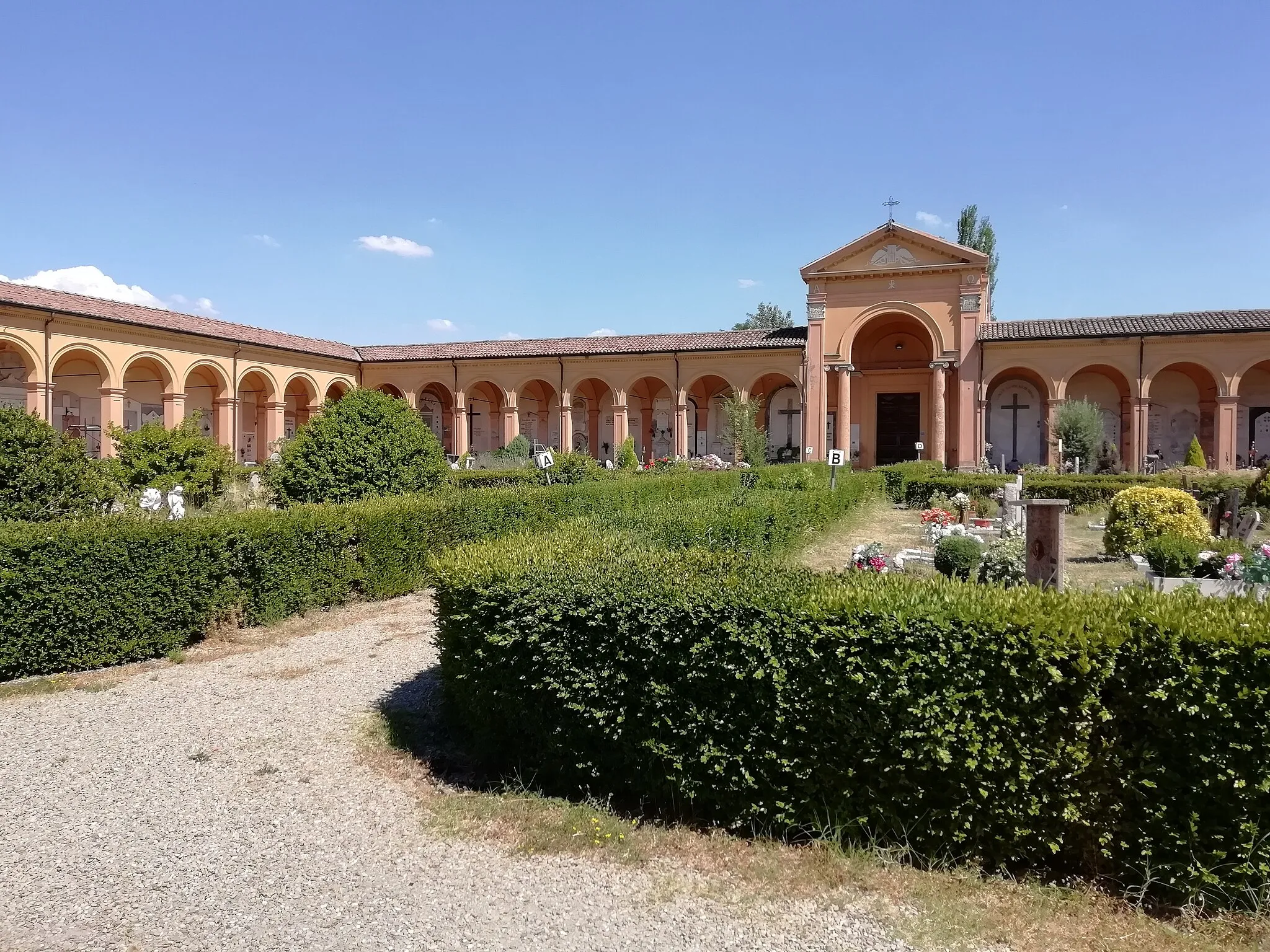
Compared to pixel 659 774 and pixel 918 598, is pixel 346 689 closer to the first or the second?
pixel 659 774

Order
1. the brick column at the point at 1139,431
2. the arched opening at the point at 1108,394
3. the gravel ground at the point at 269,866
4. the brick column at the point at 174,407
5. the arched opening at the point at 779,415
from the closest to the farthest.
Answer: the gravel ground at the point at 269,866 < the brick column at the point at 174,407 < the brick column at the point at 1139,431 < the arched opening at the point at 1108,394 < the arched opening at the point at 779,415

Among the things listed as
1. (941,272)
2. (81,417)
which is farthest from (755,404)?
(81,417)

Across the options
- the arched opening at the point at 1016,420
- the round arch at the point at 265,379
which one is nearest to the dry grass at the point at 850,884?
the round arch at the point at 265,379

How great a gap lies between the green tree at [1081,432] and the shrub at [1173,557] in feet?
57.0

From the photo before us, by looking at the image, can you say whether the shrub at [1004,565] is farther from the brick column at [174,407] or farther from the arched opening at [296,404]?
the arched opening at [296,404]

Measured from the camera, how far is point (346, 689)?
6.19m

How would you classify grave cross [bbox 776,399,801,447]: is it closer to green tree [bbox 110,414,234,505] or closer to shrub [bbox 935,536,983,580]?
shrub [bbox 935,536,983,580]

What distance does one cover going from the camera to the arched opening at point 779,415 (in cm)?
3322

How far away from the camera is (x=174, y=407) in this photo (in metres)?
25.7

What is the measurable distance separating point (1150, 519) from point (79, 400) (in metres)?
30.5

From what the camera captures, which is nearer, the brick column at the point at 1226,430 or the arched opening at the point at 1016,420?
the brick column at the point at 1226,430

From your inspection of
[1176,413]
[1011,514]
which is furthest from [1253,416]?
[1011,514]

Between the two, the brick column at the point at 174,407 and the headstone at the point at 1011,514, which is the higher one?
the brick column at the point at 174,407

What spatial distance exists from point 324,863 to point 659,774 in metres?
1.59
